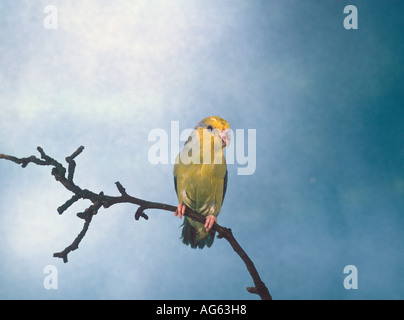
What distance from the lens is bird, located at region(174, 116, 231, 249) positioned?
2613 mm

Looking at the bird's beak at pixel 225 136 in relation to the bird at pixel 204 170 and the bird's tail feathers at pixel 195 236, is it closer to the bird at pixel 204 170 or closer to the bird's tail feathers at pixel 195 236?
the bird at pixel 204 170

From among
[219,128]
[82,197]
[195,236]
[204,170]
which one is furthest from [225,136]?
[82,197]

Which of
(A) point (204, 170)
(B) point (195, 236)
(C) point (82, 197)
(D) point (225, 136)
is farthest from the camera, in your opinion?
(B) point (195, 236)

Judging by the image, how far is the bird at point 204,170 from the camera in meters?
2.61

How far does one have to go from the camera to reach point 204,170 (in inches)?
105

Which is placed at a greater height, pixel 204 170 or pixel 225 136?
pixel 225 136

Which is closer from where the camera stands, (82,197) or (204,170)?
(82,197)

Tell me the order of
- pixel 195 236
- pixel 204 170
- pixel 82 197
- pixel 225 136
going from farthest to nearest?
pixel 195 236 < pixel 204 170 < pixel 225 136 < pixel 82 197

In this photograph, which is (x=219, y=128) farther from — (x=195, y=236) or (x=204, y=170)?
(x=195, y=236)

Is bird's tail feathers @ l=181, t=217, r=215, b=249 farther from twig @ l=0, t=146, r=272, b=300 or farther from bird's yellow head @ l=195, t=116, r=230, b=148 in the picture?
twig @ l=0, t=146, r=272, b=300

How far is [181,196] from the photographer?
9.06 ft

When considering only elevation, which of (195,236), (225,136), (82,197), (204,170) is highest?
(225,136)
